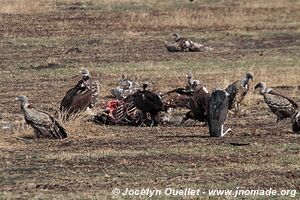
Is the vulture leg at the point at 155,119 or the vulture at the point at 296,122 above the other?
the vulture at the point at 296,122

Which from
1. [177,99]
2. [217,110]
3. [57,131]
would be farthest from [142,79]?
[57,131]

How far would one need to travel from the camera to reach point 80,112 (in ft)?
55.3

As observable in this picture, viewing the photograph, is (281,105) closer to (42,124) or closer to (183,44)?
(42,124)

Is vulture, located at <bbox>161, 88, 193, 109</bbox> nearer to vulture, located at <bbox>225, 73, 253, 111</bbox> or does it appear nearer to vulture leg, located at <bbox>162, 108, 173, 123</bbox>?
vulture leg, located at <bbox>162, 108, 173, 123</bbox>

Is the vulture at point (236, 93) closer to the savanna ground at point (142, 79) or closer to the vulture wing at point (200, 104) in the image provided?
the savanna ground at point (142, 79)

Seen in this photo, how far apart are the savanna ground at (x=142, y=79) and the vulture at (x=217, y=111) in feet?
0.74

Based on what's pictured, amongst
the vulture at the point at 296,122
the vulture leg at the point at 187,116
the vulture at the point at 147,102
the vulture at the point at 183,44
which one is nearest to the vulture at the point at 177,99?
the vulture leg at the point at 187,116

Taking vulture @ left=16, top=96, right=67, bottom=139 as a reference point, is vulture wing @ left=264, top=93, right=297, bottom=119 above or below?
below

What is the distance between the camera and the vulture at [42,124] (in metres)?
15.1

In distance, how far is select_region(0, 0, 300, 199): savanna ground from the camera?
12273mm

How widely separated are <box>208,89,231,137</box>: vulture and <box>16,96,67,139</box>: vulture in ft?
8.08

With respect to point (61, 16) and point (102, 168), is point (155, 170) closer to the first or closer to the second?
point (102, 168)

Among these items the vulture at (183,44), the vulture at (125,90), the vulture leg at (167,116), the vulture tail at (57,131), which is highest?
the vulture tail at (57,131)

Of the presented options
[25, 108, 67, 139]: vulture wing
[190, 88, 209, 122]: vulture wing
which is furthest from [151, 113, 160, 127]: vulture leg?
[25, 108, 67, 139]: vulture wing
